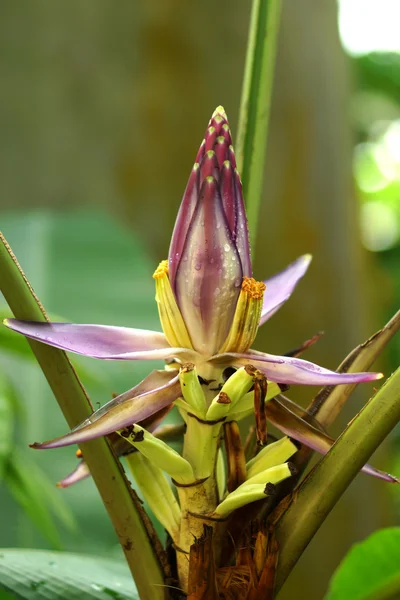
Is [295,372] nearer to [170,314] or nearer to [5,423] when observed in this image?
[170,314]

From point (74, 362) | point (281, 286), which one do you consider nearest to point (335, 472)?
point (281, 286)

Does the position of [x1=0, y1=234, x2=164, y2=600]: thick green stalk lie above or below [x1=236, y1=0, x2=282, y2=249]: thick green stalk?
below

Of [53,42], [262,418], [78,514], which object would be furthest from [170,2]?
[262,418]

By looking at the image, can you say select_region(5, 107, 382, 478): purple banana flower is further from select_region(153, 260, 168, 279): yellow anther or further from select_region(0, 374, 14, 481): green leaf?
select_region(0, 374, 14, 481): green leaf

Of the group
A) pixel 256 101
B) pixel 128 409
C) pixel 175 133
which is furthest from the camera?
pixel 175 133

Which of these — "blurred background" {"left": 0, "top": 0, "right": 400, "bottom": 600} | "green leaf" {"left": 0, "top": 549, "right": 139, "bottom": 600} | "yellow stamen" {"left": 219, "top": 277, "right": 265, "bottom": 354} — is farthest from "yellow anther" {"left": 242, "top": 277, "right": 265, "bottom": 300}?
"blurred background" {"left": 0, "top": 0, "right": 400, "bottom": 600}

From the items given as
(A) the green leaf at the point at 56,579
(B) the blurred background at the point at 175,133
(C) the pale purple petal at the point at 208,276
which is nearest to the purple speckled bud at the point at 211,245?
(C) the pale purple petal at the point at 208,276
